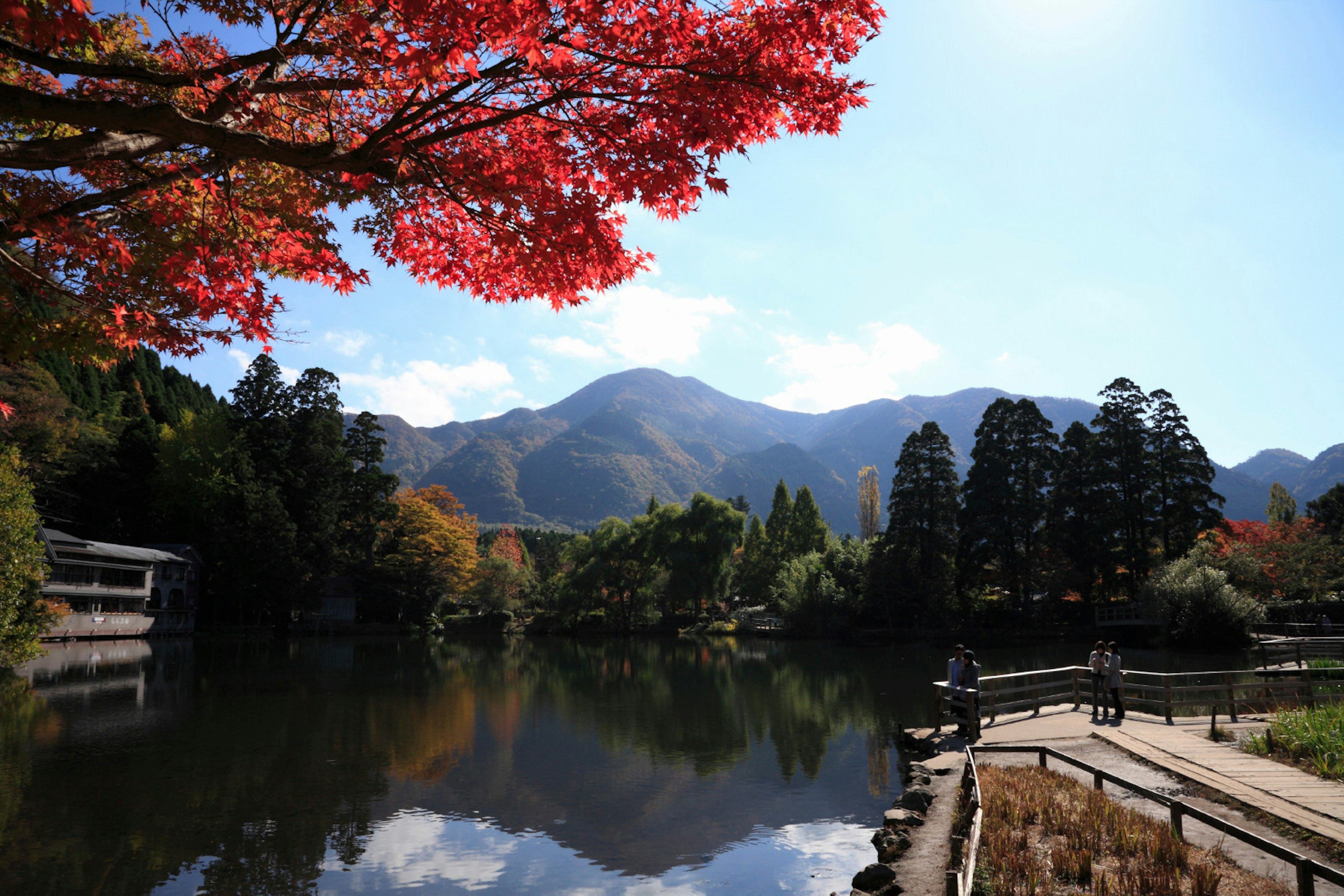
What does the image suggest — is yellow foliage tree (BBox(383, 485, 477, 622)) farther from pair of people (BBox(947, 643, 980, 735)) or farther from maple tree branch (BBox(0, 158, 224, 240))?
maple tree branch (BBox(0, 158, 224, 240))

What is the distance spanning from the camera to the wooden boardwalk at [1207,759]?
7.66m

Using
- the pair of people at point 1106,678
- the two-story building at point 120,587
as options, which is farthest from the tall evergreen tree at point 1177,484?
the two-story building at point 120,587

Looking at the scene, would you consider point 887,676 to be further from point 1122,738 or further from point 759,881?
point 759,881

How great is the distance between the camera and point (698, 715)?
19.8 meters

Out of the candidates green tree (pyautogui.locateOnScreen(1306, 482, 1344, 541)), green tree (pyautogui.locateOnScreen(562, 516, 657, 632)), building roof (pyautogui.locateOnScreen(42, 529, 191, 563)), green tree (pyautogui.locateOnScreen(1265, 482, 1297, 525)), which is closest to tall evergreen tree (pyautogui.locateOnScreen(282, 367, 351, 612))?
building roof (pyautogui.locateOnScreen(42, 529, 191, 563))

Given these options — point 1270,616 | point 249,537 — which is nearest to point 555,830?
point 1270,616

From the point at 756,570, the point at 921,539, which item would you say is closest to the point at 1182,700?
the point at 921,539

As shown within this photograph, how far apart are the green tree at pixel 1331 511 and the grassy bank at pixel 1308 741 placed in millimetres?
47013

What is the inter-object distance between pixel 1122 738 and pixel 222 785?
50.1 feet

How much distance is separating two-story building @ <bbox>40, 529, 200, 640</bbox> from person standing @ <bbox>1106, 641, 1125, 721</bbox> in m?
41.6

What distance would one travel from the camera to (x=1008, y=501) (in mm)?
42906

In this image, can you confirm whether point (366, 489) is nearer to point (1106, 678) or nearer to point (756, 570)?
point (756, 570)

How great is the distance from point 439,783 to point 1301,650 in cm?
2473

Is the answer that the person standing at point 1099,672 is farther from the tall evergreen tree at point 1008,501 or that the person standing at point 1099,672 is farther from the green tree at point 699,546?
the green tree at point 699,546
